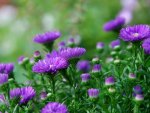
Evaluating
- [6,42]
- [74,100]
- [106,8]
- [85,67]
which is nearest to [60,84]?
[74,100]

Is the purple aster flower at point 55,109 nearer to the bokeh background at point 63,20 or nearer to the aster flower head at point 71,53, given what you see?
the aster flower head at point 71,53

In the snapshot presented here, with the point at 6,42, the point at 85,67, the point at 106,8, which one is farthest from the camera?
the point at 6,42

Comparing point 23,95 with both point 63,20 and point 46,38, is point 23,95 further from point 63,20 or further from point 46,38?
point 63,20

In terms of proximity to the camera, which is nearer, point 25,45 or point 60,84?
point 60,84

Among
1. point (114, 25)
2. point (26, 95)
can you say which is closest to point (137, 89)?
point (26, 95)

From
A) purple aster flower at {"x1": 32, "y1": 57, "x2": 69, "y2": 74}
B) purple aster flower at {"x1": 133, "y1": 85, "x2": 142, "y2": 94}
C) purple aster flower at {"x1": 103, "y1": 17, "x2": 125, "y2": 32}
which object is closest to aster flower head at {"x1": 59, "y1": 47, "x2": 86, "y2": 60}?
purple aster flower at {"x1": 32, "y1": 57, "x2": 69, "y2": 74}

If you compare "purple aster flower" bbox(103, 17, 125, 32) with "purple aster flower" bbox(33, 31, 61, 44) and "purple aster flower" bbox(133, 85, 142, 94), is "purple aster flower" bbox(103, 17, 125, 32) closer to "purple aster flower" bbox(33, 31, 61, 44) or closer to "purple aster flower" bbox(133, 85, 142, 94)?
"purple aster flower" bbox(33, 31, 61, 44)

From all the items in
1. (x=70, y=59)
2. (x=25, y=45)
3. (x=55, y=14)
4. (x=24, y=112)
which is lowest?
(x=24, y=112)

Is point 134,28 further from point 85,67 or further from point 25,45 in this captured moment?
point 25,45
